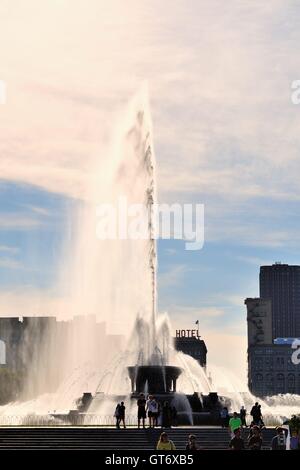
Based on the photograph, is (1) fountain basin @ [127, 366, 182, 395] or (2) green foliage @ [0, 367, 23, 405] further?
(2) green foliage @ [0, 367, 23, 405]

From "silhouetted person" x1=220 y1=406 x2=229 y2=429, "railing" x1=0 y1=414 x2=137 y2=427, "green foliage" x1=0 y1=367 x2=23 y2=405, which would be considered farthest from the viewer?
"green foliage" x1=0 y1=367 x2=23 y2=405

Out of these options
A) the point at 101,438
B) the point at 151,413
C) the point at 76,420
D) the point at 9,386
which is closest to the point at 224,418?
the point at 151,413

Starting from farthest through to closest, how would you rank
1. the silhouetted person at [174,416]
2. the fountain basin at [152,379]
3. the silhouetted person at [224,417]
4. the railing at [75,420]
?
the fountain basin at [152,379], the railing at [75,420], the silhouetted person at [174,416], the silhouetted person at [224,417]

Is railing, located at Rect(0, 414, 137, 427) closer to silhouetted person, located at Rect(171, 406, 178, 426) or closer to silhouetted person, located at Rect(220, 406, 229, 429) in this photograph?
silhouetted person, located at Rect(171, 406, 178, 426)

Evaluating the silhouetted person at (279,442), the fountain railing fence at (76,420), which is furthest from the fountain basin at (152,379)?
the silhouetted person at (279,442)

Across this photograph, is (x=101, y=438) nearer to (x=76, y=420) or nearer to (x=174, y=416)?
(x=174, y=416)

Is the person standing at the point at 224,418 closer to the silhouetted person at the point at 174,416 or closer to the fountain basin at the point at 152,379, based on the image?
the silhouetted person at the point at 174,416

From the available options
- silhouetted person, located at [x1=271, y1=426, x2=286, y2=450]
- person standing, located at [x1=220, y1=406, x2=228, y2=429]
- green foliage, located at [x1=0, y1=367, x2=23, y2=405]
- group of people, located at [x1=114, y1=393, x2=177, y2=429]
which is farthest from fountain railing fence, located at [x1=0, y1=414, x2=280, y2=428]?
green foliage, located at [x1=0, y1=367, x2=23, y2=405]

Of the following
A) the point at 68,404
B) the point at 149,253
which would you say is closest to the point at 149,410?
the point at 68,404

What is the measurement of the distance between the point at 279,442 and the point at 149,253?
49.7m

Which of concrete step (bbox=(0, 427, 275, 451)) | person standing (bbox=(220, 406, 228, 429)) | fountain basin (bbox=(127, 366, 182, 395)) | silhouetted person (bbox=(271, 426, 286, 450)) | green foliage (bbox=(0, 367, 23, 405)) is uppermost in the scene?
green foliage (bbox=(0, 367, 23, 405))

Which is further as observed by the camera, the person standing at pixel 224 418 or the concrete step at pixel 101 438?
the person standing at pixel 224 418

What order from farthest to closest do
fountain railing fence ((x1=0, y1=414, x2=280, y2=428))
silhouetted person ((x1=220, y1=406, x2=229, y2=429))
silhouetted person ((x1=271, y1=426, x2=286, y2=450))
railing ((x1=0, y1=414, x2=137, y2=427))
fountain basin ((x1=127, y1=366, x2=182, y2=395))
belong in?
1. fountain basin ((x1=127, y1=366, x2=182, y2=395))
2. railing ((x1=0, y1=414, x2=137, y2=427))
3. fountain railing fence ((x1=0, y1=414, x2=280, y2=428))
4. silhouetted person ((x1=220, y1=406, x2=229, y2=429))
5. silhouetted person ((x1=271, y1=426, x2=286, y2=450))

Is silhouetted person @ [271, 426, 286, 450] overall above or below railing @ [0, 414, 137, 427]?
below
